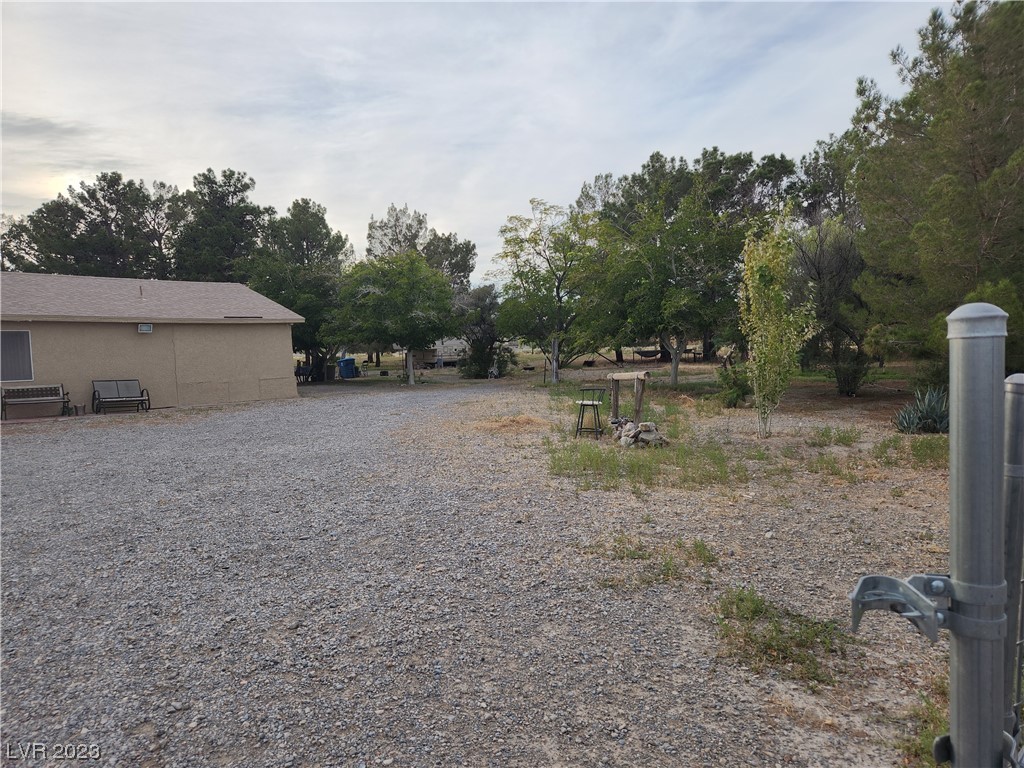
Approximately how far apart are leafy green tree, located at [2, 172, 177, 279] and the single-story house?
15664mm

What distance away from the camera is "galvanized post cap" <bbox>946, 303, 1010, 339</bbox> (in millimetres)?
1150

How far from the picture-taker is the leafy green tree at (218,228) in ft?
102

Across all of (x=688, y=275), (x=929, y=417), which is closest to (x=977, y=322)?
(x=929, y=417)

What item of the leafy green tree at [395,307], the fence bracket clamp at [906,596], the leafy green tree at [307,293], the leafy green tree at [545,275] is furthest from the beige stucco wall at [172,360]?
the fence bracket clamp at [906,596]

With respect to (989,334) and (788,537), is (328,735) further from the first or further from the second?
(788,537)

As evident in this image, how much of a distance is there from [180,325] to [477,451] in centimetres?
1241

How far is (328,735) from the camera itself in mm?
2498

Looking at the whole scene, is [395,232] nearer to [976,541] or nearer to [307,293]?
[307,293]

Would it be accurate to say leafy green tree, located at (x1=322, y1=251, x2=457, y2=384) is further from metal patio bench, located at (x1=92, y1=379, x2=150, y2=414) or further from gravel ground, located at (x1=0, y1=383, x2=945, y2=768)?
gravel ground, located at (x1=0, y1=383, x2=945, y2=768)

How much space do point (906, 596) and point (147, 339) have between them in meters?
18.7

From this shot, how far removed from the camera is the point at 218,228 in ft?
104

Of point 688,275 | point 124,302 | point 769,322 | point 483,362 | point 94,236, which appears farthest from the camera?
point 94,236

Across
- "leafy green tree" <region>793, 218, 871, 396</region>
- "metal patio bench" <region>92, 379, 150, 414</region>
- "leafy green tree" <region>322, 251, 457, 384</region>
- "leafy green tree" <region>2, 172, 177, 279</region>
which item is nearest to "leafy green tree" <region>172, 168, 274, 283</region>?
"leafy green tree" <region>2, 172, 177, 279</region>

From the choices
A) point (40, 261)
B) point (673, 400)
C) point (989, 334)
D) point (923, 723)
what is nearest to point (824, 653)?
point (923, 723)
